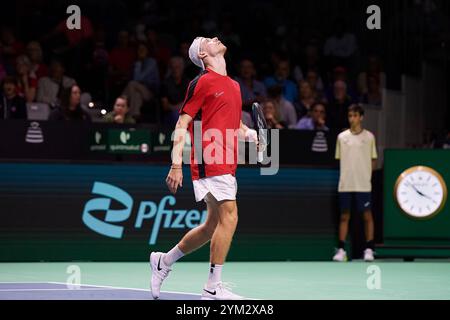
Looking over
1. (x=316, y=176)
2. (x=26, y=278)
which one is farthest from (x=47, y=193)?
(x=316, y=176)

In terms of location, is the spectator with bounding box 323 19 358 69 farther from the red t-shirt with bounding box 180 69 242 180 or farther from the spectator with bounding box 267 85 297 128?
the red t-shirt with bounding box 180 69 242 180

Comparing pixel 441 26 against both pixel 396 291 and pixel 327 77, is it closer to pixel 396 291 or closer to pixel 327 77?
pixel 327 77

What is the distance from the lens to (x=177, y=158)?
28.7 feet

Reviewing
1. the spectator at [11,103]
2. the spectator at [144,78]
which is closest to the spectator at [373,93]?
the spectator at [144,78]

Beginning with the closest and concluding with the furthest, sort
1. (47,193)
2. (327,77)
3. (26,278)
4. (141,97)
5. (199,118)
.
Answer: (199,118) < (26,278) < (47,193) < (141,97) < (327,77)

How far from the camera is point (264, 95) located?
17266mm

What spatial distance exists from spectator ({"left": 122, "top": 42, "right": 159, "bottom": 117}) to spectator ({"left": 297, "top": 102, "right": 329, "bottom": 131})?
2540 millimetres

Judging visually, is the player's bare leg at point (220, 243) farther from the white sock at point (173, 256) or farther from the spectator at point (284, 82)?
the spectator at point (284, 82)

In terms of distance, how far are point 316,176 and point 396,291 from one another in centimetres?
463

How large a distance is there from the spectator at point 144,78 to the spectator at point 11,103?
2.38 metres

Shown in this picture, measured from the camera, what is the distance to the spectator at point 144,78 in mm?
16828

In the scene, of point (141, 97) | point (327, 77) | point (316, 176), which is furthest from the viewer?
point (327, 77)

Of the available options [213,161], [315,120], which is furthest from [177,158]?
[315,120]

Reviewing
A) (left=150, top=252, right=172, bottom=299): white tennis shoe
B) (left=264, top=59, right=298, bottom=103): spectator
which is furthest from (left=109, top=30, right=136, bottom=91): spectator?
(left=150, top=252, right=172, bottom=299): white tennis shoe
